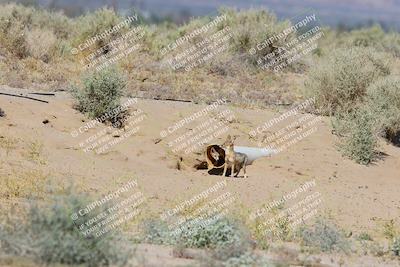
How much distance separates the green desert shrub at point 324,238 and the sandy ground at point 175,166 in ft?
3.98

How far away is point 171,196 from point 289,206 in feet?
6.29

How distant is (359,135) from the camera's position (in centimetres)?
1616

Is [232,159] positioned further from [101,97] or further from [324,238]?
[324,238]

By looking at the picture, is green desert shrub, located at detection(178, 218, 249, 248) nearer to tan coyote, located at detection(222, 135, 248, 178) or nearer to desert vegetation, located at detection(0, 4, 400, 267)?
desert vegetation, located at detection(0, 4, 400, 267)

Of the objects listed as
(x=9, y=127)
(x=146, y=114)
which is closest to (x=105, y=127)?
(x=146, y=114)

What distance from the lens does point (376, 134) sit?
16844mm

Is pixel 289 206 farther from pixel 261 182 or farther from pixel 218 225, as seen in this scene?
pixel 218 225

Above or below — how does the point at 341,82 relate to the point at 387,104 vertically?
above

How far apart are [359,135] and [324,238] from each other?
19.6 feet

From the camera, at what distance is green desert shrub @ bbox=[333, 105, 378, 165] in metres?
16.1

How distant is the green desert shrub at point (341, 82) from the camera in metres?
18.9

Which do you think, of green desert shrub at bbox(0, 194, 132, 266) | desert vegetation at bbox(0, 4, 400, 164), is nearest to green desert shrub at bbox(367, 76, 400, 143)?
desert vegetation at bbox(0, 4, 400, 164)

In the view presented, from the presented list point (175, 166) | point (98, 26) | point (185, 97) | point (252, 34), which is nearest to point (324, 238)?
point (175, 166)

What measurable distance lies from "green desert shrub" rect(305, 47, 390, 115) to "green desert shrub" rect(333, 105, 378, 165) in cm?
170
